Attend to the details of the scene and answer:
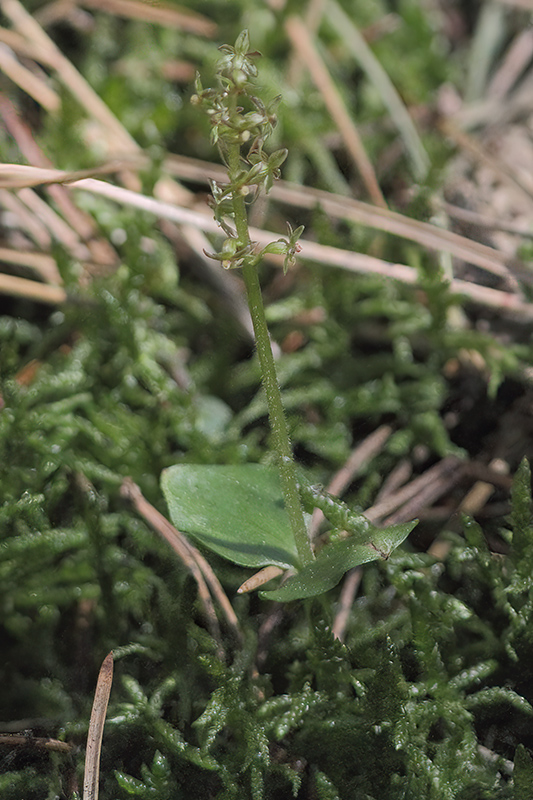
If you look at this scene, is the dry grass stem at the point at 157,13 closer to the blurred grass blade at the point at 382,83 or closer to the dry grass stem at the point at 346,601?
the blurred grass blade at the point at 382,83

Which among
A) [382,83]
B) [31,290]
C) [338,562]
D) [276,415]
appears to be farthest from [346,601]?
[382,83]

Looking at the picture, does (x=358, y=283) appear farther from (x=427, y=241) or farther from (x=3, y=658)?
(x=3, y=658)

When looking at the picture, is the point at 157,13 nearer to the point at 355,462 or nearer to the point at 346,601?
the point at 355,462

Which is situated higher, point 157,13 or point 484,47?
point 157,13

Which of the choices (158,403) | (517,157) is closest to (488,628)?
(158,403)

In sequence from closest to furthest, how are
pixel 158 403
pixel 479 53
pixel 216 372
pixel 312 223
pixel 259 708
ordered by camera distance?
pixel 259 708, pixel 158 403, pixel 216 372, pixel 312 223, pixel 479 53

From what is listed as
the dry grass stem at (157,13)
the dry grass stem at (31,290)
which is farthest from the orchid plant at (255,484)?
the dry grass stem at (157,13)
